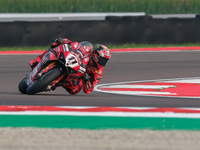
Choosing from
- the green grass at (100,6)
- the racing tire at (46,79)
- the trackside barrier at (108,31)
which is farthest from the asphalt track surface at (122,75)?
the green grass at (100,6)

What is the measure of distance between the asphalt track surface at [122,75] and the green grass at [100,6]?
15.7m

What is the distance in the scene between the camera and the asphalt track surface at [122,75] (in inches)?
288

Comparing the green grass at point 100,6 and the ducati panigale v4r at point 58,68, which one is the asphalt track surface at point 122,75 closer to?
the ducati panigale v4r at point 58,68

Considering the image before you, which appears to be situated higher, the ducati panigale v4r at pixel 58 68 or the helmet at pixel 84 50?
the helmet at pixel 84 50

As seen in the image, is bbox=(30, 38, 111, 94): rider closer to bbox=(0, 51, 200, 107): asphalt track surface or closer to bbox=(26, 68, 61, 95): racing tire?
bbox=(0, 51, 200, 107): asphalt track surface

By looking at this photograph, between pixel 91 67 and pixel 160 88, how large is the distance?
2562 mm

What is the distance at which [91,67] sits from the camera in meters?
8.09

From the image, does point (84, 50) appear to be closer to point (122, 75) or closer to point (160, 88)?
point (160, 88)

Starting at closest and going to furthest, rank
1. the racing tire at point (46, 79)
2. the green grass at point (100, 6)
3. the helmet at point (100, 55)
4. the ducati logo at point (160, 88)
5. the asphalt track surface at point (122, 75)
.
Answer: the asphalt track surface at point (122, 75)
the racing tire at point (46, 79)
the helmet at point (100, 55)
the ducati logo at point (160, 88)
the green grass at point (100, 6)

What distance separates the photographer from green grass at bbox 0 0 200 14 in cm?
3144

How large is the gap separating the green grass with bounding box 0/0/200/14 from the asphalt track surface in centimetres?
1568

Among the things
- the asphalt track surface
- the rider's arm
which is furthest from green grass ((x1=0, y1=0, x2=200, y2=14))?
the rider's arm

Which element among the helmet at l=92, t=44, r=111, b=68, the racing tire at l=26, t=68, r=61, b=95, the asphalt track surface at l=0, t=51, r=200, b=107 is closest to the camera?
the asphalt track surface at l=0, t=51, r=200, b=107

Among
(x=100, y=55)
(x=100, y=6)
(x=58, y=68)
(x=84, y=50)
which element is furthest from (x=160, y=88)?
(x=100, y=6)
